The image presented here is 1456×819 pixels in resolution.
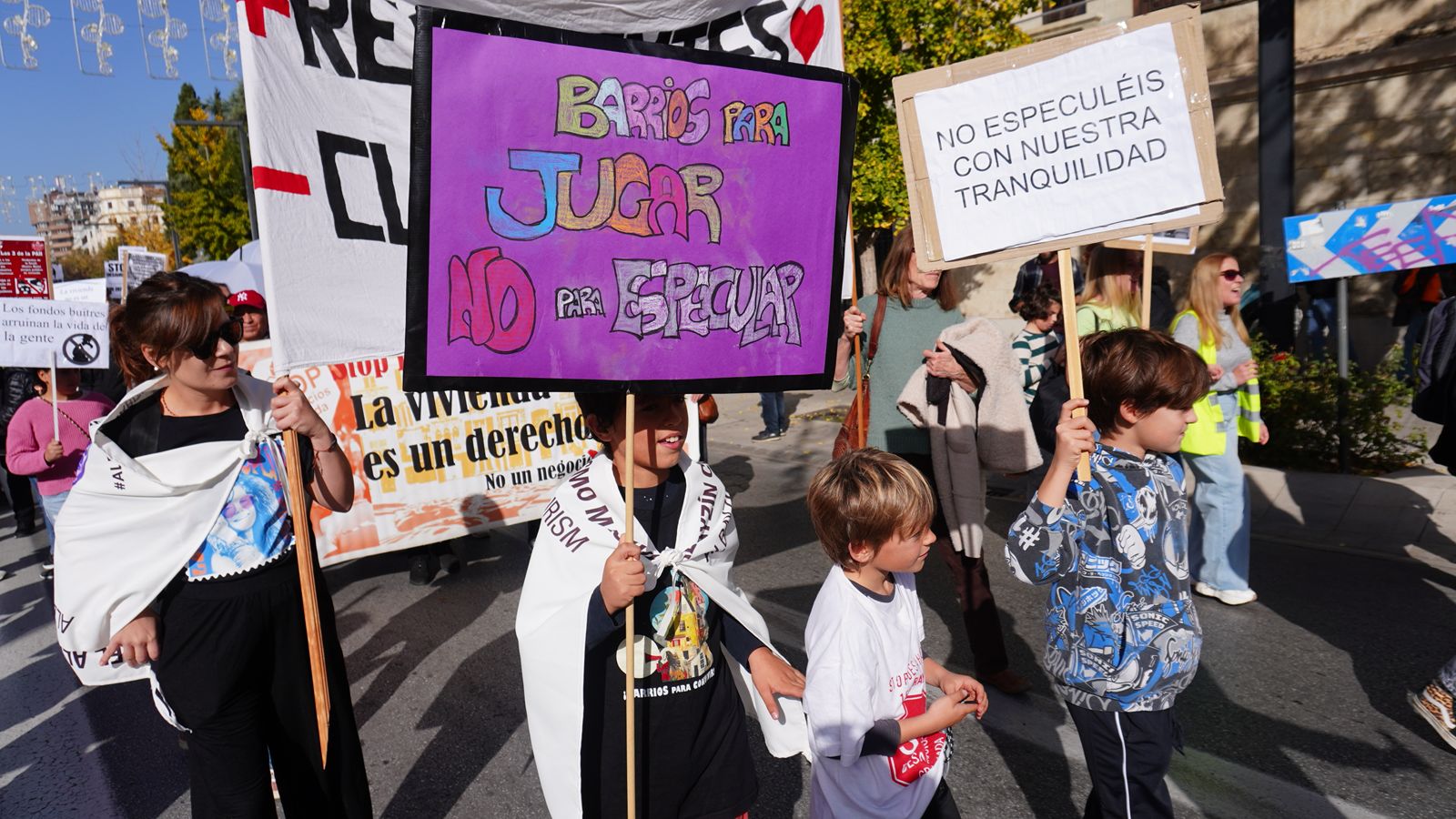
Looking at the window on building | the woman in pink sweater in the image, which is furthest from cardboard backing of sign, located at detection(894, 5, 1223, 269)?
the window on building

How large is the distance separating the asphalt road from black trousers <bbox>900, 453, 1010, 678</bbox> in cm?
17

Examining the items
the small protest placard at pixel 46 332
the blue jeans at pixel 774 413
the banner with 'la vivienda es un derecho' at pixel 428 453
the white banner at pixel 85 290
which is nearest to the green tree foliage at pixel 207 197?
the white banner at pixel 85 290

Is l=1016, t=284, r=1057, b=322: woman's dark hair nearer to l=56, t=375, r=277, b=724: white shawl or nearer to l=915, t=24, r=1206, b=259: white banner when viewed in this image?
l=915, t=24, r=1206, b=259: white banner

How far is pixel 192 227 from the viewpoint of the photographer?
36719 millimetres

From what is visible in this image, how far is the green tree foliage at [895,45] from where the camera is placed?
39.5 ft

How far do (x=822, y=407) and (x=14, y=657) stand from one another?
8.62 m

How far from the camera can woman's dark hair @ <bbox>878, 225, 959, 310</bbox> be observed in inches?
164

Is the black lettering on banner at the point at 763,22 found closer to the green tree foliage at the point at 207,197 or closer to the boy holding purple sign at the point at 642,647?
the boy holding purple sign at the point at 642,647

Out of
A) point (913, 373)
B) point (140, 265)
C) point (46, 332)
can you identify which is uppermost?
point (140, 265)

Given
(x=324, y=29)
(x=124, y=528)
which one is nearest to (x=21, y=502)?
(x=124, y=528)

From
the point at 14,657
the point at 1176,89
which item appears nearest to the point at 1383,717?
the point at 1176,89

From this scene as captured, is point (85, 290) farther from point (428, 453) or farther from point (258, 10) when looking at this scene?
point (258, 10)

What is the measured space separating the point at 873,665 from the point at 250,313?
521cm

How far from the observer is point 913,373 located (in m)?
4.17
